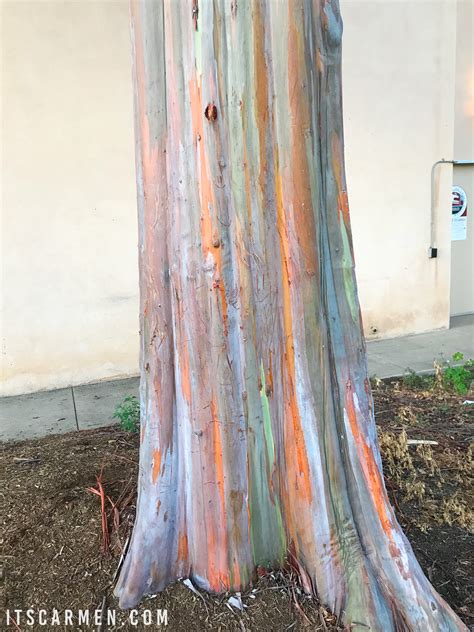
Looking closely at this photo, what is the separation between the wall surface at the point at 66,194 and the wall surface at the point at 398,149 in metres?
2.94

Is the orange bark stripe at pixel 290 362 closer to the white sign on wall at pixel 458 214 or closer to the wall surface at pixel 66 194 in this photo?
the wall surface at pixel 66 194

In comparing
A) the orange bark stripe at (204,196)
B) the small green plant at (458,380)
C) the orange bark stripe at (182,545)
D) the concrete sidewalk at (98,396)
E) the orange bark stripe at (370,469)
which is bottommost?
the concrete sidewalk at (98,396)

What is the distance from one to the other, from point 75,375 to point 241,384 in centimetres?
407

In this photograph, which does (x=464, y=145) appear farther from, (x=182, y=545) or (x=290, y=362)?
(x=182, y=545)

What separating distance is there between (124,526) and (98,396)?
2893mm

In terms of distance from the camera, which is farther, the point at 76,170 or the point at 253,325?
the point at 76,170

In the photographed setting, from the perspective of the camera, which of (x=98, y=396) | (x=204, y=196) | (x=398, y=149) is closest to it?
(x=204, y=196)

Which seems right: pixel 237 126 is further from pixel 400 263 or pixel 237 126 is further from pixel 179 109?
pixel 400 263

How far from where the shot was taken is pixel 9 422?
15.7ft

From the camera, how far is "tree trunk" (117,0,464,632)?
191 cm

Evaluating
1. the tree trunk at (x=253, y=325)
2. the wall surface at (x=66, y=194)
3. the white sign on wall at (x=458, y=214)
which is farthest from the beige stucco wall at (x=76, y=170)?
the tree trunk at (x=253, y=325)

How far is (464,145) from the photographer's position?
8.42 meters

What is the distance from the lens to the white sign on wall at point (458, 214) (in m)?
8.53

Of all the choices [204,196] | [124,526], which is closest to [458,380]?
[124,526]
